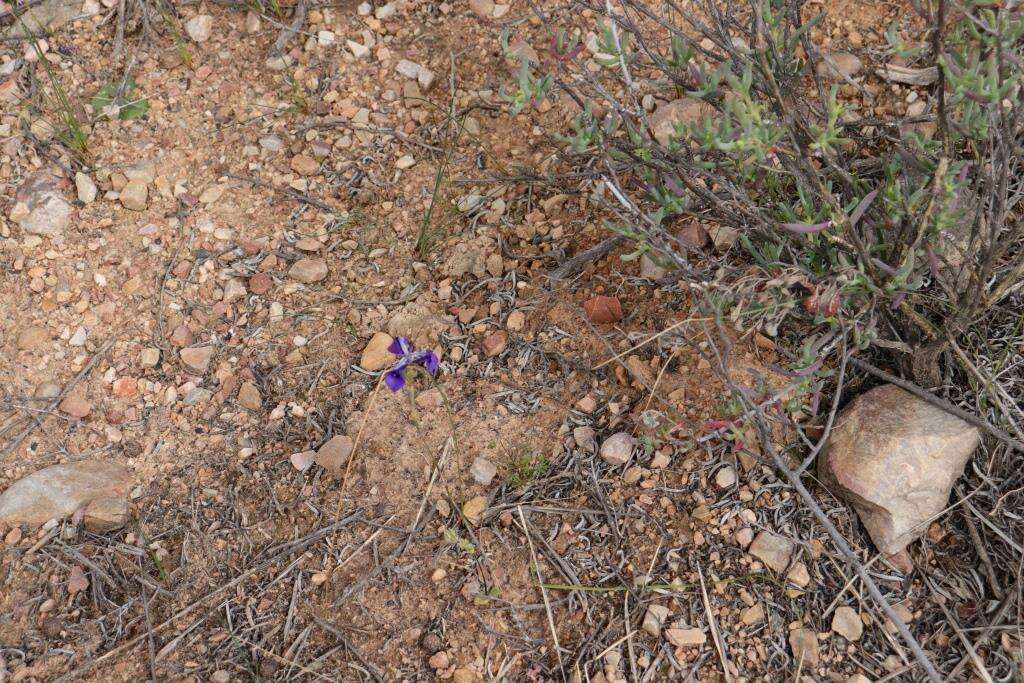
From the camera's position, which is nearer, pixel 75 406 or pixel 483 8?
pixel 75 406

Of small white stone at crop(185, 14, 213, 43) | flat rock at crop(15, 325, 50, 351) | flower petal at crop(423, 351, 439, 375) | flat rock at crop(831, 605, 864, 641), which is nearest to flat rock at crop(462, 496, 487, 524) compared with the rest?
flower petal at crop(423, 351, 439, 375)

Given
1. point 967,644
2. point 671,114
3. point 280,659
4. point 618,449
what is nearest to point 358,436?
point 280,659

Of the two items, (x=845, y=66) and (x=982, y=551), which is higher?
(x=845, y=66)

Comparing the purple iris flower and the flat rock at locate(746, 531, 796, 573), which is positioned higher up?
the purple iris flower

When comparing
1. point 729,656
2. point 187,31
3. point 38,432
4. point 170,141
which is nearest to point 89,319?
point 38,432

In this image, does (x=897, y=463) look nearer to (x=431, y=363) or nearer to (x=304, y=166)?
(x=431, y=363)

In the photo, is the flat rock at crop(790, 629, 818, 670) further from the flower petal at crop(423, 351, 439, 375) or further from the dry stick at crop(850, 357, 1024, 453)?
the flower petal at crop(423, 351, 439, 375)

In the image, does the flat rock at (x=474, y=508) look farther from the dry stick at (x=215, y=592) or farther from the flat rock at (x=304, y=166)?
the flat rock at (x=304, y=166)
